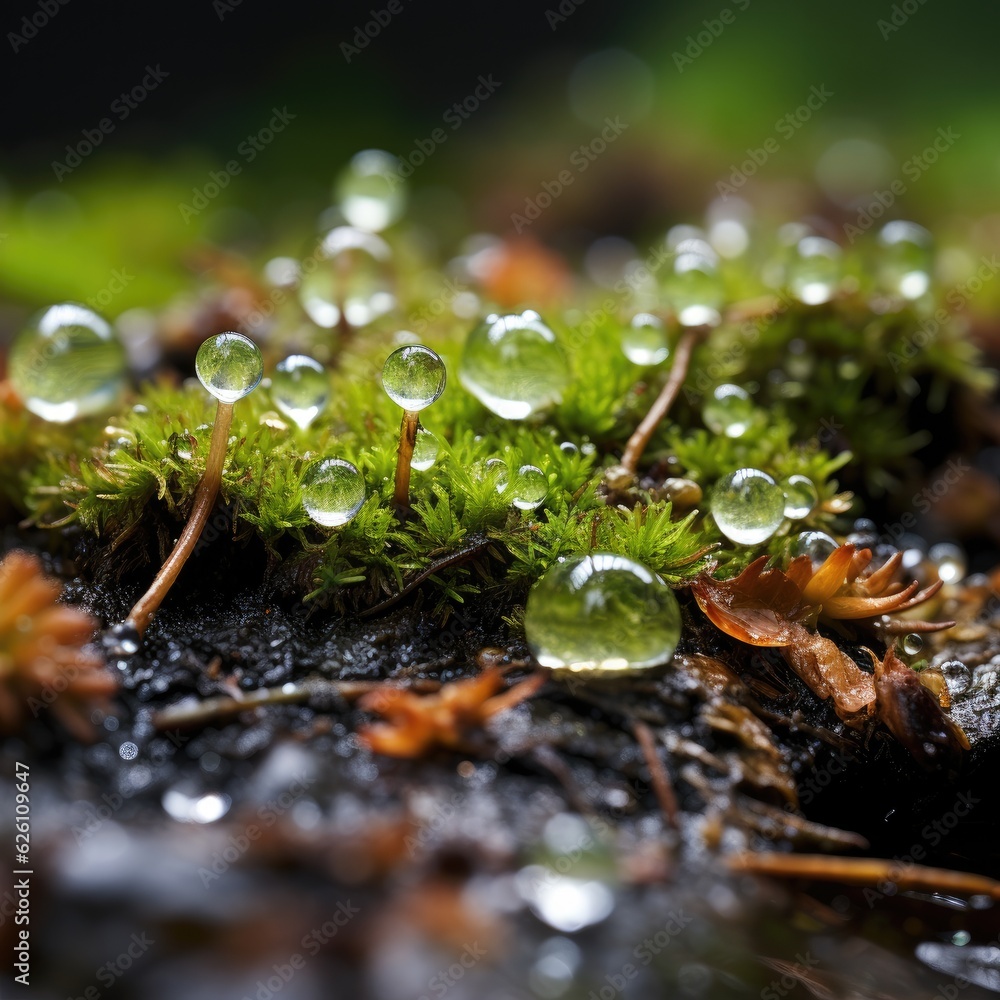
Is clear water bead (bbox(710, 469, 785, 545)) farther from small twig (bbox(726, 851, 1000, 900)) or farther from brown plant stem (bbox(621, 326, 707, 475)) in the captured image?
small twig (bbox(726, 851, 1000, 900))

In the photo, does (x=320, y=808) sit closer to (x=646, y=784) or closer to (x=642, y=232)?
(x=646, y=784)

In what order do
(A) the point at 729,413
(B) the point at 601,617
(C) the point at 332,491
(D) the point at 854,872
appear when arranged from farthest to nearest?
1. (A) the point at 729,413
2. (C) the point at 332,491
3. (B) the point at 601,617
4. (D) the point at 854,872

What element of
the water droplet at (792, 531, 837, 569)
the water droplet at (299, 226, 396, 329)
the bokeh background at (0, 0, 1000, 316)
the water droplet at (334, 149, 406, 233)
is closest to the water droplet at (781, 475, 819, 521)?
the water droplet at (792, 531, 837, 569)

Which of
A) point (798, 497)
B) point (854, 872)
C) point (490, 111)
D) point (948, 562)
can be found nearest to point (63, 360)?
point (798, 497)

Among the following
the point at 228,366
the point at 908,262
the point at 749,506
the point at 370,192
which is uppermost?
the point at 370,192

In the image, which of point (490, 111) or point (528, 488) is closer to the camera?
point (528, 488)

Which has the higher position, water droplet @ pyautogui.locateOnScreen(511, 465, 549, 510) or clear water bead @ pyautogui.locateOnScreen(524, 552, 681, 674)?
water droplet @ pyautogui.locateOnScreen(511, 465, 549, 510)

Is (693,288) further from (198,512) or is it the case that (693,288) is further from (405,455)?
(198,512)
